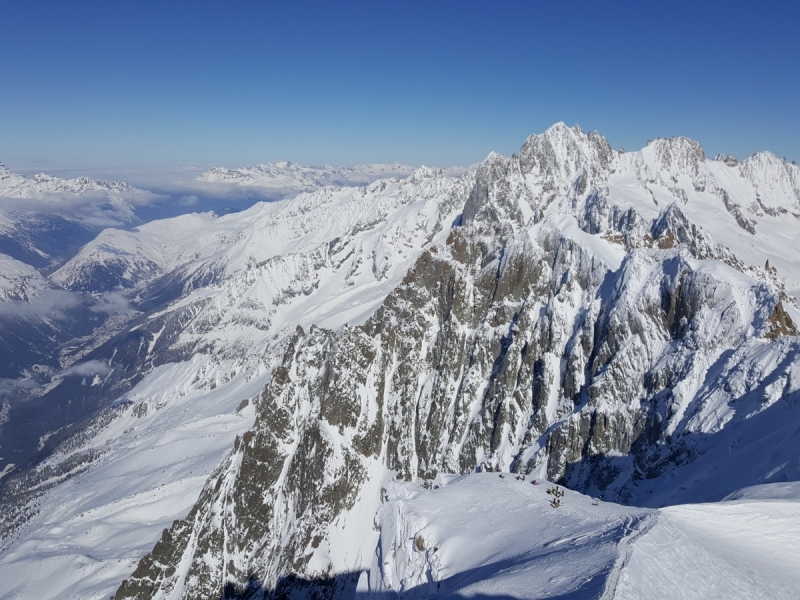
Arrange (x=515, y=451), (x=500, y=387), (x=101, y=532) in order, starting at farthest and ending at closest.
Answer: (x=101, y=532) → (x=500, y=387) → (x=515, y=451)

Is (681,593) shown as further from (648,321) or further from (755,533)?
(648,321)

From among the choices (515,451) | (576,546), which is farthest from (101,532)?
(576,546)

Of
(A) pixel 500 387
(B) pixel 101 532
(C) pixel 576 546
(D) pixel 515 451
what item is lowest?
(B) pixel 101 532

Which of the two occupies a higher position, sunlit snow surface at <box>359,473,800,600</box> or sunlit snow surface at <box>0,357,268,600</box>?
sunlit snow surface at <box>359,473,800,600</box>

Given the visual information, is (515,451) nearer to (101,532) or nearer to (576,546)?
(576,546)

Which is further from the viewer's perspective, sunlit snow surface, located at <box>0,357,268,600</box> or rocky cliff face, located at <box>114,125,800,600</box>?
sunlit snow surface, located at <box>0,357,268,600</box>

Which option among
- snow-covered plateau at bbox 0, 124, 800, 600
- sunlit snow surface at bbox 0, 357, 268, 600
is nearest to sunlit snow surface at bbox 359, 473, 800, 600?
snow-covered plateau at bbox 0, 124, 800, 600

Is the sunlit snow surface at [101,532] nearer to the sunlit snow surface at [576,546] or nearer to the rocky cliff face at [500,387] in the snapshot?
the rocky cliff face at [500,387]

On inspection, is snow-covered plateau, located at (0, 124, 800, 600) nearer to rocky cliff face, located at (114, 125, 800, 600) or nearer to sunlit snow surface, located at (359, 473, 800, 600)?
sunlit snow surface, located at (359, 473, 800, 600)

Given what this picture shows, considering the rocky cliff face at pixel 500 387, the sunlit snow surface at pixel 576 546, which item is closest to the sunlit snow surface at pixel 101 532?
the rocky cliff face at pixel 500 387
